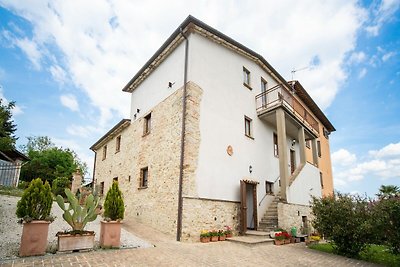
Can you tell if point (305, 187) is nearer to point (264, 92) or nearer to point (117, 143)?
point (264, 92)

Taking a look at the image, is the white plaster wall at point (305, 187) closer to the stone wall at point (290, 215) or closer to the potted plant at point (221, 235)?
the stone wall at point (290, 215)

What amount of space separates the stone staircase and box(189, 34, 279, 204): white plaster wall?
84 cm

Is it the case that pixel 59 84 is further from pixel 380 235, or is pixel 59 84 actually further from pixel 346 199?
pixel 380 235

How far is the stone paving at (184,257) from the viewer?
16.1 feet

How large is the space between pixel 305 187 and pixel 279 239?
15.5 ft

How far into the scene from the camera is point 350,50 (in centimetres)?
1147

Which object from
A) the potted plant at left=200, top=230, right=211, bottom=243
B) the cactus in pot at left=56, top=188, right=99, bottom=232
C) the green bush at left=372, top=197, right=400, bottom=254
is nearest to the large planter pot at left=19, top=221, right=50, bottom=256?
the cactus in pot at left=56, top=188, right=99, bottom=232

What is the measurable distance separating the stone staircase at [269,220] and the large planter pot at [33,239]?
857 centimetres

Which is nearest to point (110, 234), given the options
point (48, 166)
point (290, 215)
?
point (290, 215)

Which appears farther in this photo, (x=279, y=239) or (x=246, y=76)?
(x=246, y=76)

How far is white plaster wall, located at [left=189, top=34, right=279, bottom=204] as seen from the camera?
9766 millimetres

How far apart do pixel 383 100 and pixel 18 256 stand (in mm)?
19059

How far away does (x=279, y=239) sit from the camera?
917 centimetres

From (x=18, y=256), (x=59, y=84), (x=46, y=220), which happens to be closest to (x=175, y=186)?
(x=46, y=220)
